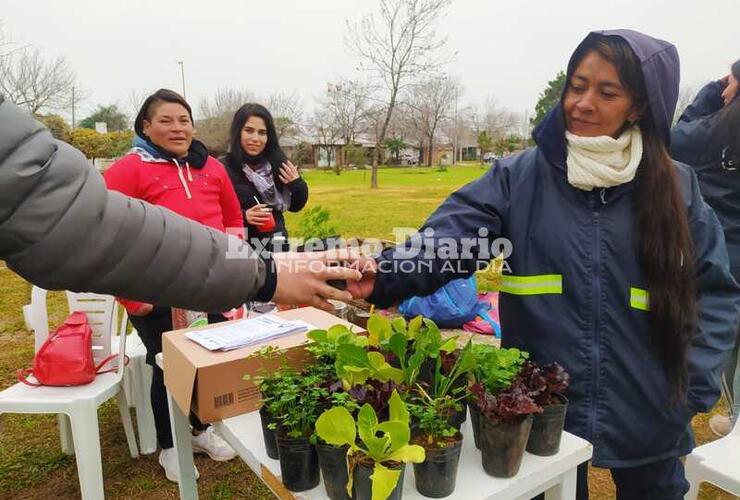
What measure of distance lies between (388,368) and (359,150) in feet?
129

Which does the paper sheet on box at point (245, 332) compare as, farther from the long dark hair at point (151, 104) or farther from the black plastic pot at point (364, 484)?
the long dark hair at point (151, 104)

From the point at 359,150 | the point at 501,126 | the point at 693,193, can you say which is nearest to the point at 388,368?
the point at 693,193

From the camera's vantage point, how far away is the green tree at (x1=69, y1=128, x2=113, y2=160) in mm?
24517

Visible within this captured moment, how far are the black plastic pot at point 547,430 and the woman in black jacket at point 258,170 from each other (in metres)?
2.58

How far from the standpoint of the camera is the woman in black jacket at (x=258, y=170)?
355 cm

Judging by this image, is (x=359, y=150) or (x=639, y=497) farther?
(x=359, y=150)

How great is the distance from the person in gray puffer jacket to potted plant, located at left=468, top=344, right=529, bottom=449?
609 mm

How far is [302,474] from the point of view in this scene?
3.69 ft

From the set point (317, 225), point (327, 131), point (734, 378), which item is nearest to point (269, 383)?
point (317, 225)

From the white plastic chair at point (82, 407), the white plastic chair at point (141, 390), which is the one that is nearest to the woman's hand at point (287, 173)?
the white plastic chair at point (141, 390)

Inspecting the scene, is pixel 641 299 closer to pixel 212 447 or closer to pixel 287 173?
pixel 212 447

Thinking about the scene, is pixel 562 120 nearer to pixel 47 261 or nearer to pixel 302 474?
pixel 302 474

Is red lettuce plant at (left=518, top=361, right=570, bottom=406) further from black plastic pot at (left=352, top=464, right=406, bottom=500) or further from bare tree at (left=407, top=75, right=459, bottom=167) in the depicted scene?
bare tree at (left=407, top=75, right=459, bottom=167)

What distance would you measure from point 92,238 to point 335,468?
68 cm
